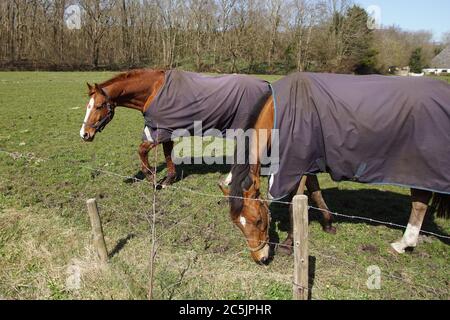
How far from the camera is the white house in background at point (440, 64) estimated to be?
59.9 m

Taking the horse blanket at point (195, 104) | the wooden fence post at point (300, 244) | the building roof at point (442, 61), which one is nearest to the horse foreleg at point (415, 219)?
the wooden fence post at point (300, 244)

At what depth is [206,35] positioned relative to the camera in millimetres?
46219

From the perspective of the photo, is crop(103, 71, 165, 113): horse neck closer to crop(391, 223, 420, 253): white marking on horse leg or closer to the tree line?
crop(391, 223, 420, 253): white marking on horse leg

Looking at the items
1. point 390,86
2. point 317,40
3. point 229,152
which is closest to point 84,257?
point 390,86

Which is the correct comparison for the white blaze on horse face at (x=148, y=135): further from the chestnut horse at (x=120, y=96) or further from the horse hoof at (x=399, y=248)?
the horse hoof at (x=399, y=248)

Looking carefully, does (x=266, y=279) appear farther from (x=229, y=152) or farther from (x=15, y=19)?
(x=15, y=19)

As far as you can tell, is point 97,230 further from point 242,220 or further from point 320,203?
point 320,203

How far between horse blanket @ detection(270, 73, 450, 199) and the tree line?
130ft

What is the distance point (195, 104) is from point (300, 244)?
11.4 ft

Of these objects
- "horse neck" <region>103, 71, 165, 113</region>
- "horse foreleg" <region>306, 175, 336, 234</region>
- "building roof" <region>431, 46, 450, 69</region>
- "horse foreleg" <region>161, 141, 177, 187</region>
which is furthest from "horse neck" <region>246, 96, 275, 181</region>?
"building roof" <region>431, 46, 450, 69</region>

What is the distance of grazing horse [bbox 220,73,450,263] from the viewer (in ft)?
12.2

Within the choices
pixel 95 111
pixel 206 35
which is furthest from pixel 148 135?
pixel 206 35

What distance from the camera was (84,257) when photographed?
388 centimetres

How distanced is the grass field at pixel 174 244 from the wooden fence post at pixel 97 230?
130 millimetres
